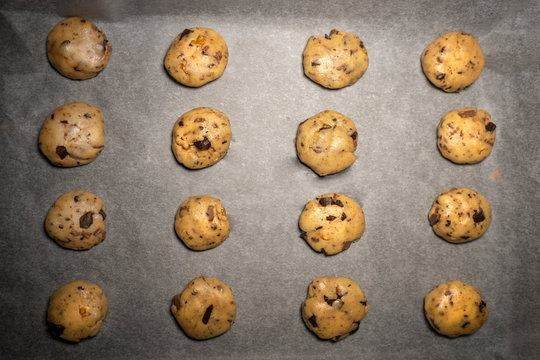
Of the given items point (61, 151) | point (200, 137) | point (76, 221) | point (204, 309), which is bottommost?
point (204, 309)

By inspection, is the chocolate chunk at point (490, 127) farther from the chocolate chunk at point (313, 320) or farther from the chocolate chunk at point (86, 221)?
the chocolate chunk at point (86, 221)

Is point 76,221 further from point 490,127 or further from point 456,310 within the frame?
→ point 490,127

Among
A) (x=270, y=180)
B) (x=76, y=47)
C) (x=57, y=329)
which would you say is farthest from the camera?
(x=270, y=180)

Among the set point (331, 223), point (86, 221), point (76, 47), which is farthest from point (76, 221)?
point (331, 223)

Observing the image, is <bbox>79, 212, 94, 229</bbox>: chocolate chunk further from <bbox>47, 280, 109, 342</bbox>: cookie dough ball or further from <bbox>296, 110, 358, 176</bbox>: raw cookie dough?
<bbox>296, 110, 358, 176</bbox>: raw cookie dough

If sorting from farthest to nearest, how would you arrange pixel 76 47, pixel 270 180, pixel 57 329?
pixel 270 180, pixel 76 47, pixel 57 329

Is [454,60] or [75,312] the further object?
[454,60]

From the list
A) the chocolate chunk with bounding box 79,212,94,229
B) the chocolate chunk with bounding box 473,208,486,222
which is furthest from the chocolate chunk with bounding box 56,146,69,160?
the chocolate chunk with bounding box 473,208,486,222
